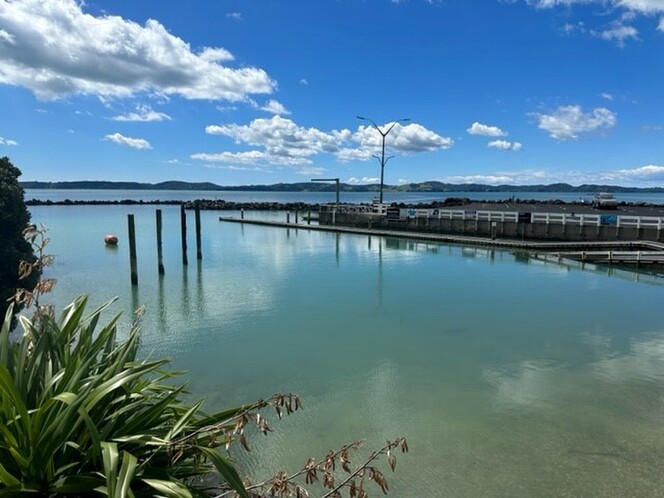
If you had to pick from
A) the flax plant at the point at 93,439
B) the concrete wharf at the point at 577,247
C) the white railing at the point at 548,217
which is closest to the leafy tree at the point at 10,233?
the flax plant at the point at 93,439

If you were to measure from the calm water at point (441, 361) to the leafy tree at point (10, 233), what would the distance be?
3.77 m

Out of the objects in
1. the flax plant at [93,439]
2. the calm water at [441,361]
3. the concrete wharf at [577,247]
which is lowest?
the calm water at [441,361]

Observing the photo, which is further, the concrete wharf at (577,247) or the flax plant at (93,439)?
the concrete wharf at (577,247)

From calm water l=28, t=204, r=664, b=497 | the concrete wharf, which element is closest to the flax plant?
calm water l=28, t=204, r=664, b=497

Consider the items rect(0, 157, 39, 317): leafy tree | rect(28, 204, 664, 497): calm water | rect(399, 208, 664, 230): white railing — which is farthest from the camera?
rect(399, 208, 664, 230): white railing

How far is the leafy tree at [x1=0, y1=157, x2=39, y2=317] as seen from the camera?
1265 centimetres

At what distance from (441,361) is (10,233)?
40.5 feet

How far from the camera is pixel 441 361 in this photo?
37.8 ft

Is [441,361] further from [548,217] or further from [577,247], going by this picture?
[548,217]

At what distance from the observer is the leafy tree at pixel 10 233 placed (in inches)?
498

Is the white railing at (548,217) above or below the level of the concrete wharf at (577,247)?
above

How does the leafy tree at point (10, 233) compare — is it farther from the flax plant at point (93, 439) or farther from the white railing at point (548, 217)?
the white railing at point (548, 217)

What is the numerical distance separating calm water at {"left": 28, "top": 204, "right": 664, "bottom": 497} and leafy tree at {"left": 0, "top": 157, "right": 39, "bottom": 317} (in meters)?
3.77

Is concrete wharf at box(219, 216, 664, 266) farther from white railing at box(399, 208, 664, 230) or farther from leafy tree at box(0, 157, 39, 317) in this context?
leafy tree at box(0, 157, 39, 317)
